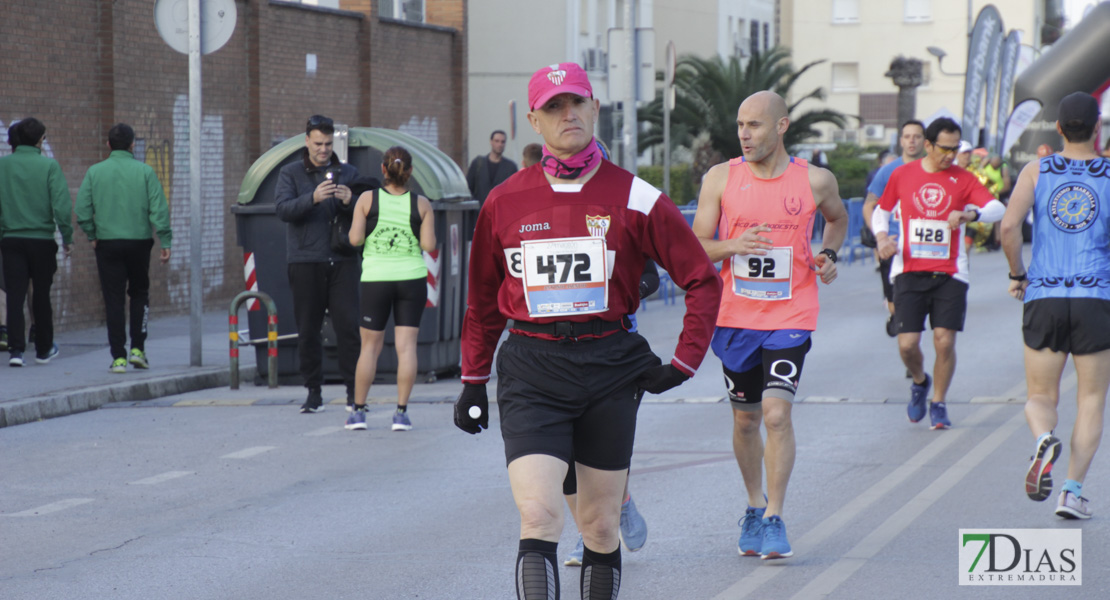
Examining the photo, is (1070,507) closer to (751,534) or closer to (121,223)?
(751,534)

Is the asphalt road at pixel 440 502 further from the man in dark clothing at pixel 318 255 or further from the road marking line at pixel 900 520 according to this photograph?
the man in dark clothing at pixel 318 255

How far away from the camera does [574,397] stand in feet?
14.9

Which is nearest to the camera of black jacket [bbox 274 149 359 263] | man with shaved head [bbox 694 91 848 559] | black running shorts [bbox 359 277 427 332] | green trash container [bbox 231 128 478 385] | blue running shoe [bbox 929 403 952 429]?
man with shaved head [bbox 694 91 848 559]

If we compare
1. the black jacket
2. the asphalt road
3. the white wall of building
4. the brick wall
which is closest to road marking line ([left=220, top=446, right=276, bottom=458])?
the asphalt road

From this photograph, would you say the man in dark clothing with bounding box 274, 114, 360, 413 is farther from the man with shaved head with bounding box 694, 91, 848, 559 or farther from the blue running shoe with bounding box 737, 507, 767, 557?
the blue running shoe with bounding box 737, 507, 767, 557

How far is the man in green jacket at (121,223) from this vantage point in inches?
494

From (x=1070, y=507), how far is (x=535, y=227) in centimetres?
351

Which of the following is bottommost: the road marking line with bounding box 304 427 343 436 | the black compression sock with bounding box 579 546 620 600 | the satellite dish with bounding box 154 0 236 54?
the road marking line with bounding box 304 427 343 436

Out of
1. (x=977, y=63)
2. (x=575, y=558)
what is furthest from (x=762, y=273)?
(x=977, y=63)

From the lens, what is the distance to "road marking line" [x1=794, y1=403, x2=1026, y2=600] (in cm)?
588

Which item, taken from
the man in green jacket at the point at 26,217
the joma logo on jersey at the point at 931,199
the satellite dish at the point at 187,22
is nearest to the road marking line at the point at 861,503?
the joma logo on jersey at the point at 931,199

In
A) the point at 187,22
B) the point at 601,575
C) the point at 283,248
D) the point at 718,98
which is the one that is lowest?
the point at 601,575

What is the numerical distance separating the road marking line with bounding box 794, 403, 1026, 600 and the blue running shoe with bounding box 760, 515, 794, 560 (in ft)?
0.67

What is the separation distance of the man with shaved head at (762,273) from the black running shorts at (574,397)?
177cm
